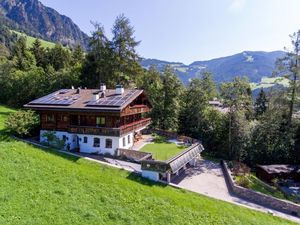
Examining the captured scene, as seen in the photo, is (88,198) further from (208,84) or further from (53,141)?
(208,84)

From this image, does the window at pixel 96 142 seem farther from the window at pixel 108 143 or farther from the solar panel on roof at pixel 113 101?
the solar panel on roof at pixel 113 101

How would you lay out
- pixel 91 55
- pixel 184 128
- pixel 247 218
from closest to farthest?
pixel 247 218, pixel 184 128, pixel 91 55

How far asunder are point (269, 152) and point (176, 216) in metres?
22.9

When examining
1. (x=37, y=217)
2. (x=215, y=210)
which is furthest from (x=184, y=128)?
(x=37, y=217)

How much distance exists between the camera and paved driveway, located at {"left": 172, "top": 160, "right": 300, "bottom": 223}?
2355 cm

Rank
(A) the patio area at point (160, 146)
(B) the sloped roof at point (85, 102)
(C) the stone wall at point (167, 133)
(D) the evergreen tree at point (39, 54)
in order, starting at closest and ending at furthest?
(B) the sloped roof at point (85, 102), (A) the patio area at point (160, 146), (C) the stone wall at point (167, 133), (D) the evergreen tree at point (39, 54)

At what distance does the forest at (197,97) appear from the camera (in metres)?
36.7

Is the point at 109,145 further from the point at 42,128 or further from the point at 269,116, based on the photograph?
the point at 269,116

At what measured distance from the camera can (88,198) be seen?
58.3ft

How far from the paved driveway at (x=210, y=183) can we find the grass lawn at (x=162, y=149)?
2441 mm

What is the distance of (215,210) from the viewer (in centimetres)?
2030

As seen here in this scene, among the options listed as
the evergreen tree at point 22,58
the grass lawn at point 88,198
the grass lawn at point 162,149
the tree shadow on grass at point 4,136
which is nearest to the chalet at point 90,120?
the grass lawn at point 162,149

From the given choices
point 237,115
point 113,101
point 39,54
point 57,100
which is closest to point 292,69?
point 237,115

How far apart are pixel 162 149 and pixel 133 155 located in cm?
489
